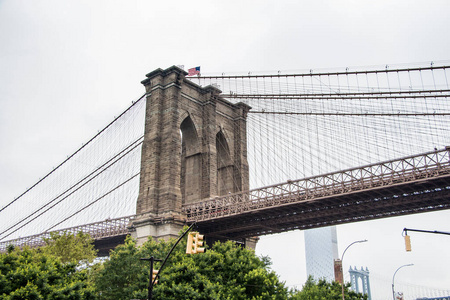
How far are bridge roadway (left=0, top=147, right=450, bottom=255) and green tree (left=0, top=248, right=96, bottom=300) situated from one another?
2109 centimetres

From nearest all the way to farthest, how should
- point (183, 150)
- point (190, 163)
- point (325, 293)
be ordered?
point (325, 293), point (190, 163), point (183, 150)

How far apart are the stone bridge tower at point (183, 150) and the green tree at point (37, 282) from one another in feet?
67.8

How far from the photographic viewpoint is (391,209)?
151 feet

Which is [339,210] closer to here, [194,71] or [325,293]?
[325,293]

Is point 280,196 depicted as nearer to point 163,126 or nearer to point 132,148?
point 163,126


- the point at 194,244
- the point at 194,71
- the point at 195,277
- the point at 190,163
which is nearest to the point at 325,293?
the point at 195,277

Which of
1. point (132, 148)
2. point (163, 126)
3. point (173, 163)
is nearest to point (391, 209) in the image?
point (173, 163)

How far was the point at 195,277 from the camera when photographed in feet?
106

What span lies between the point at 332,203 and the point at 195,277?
1777 centimetres

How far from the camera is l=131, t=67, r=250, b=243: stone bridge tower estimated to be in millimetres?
52031

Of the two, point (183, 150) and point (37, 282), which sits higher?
point (183, 150)

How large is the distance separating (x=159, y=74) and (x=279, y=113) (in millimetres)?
15335

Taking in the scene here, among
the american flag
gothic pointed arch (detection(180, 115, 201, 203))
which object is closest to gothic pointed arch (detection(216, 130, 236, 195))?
gothic pointed arch (detection(180, 115, 201, 203))

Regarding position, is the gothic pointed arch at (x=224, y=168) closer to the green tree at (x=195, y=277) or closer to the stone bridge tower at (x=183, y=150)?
the stone bridge tower at (x=183, y=150)
